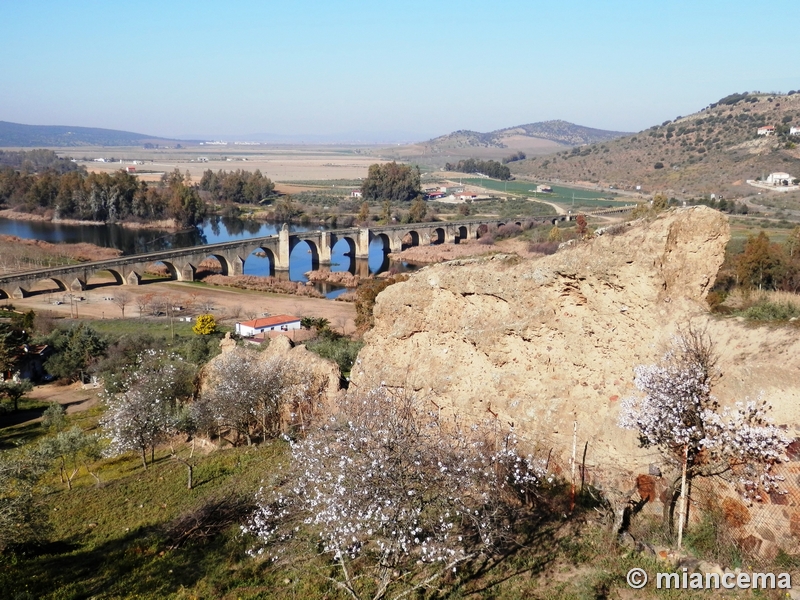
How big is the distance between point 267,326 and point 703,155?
344 feet

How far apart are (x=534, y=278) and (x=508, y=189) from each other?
5308 inches

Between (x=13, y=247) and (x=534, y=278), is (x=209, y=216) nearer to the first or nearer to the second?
(x=13, y=247)

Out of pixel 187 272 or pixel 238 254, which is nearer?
pixel 187 272

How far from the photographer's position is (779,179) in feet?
284

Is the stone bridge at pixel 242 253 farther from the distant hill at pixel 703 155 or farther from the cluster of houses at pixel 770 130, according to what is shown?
the cluster of houses at pixel 770 130

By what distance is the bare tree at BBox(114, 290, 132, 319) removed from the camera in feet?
154

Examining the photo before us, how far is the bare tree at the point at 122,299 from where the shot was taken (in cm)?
4703

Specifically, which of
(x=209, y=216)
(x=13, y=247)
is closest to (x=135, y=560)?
(x=13, y=247)

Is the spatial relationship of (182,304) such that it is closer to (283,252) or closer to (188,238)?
(283,252)

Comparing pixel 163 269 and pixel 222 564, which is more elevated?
pixel 222 564

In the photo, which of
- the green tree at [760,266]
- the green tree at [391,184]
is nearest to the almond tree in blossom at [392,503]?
the green tree at [760,266]

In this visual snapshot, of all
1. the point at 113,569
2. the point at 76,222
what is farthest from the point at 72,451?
the point at 76,222

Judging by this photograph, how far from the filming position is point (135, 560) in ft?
32.2

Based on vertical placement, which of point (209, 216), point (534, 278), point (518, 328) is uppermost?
point (534, 278)
